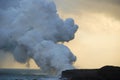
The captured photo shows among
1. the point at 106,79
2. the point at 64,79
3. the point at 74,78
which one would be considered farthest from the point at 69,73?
the point at 106,79

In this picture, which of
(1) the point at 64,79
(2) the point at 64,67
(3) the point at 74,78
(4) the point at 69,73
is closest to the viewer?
(3) the point at 74,78

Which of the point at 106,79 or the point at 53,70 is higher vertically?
the point at 53,70

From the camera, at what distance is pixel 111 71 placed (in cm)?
9925

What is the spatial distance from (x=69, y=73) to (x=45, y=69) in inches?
1197

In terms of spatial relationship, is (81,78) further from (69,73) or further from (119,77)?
(69,73)

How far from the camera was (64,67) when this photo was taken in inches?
5738

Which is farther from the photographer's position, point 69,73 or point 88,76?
point 69,73

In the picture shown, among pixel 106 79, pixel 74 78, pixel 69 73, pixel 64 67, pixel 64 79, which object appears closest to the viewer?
pixel 106 79

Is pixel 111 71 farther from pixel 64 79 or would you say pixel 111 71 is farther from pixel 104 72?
pixel 64 79

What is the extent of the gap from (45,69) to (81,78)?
172ft

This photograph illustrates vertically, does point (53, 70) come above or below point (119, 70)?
above

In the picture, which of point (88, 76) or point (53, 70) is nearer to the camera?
point (88, 76)

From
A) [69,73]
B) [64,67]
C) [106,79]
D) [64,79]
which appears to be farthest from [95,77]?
[64,67]

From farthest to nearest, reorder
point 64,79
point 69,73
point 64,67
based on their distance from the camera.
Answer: point 64,67, point 69,73, point 64,79
